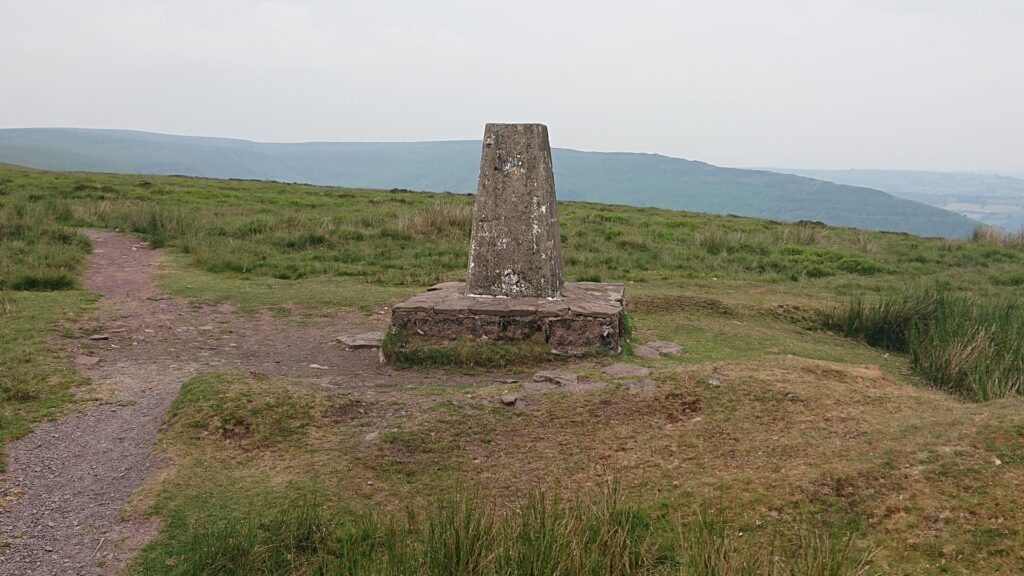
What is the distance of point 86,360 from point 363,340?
2.78m

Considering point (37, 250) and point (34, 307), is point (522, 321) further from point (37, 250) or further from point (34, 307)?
point (37, 250)

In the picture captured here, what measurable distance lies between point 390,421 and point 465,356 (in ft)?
6.36

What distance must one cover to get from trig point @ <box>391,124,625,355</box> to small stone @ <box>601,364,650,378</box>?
58cm

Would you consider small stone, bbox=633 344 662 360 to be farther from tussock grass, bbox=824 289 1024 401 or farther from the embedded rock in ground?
tussock grass, bbox=824 289 1024 401

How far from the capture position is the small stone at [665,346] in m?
8.44

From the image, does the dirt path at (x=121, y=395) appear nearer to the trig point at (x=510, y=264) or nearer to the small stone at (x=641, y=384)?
the trig point at (x=510, y=264)

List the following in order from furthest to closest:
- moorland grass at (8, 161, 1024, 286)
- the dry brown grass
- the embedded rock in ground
Result: moorland grass at (8, 161, 1024, 286)
the embedded rock in ground
the dry brown grass

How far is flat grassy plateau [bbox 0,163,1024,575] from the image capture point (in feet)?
11.6

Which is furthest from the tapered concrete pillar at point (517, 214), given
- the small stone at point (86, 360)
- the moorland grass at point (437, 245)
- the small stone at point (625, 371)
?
the moorland grass at point (437, 245)

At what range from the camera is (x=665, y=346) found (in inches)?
340

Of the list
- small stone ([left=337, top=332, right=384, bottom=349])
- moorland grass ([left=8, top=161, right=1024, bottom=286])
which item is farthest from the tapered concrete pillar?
moorland grass ([left=8, top=161, right=1024, bottom=286])

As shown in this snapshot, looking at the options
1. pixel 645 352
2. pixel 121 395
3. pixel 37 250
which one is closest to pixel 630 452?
pixel 645 352

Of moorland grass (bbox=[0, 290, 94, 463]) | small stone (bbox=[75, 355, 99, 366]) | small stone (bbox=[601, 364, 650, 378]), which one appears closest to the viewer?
moorland grass (bbox=[0, 290, 94, 463])

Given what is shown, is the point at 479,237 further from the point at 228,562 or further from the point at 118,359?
the point at 228,562
